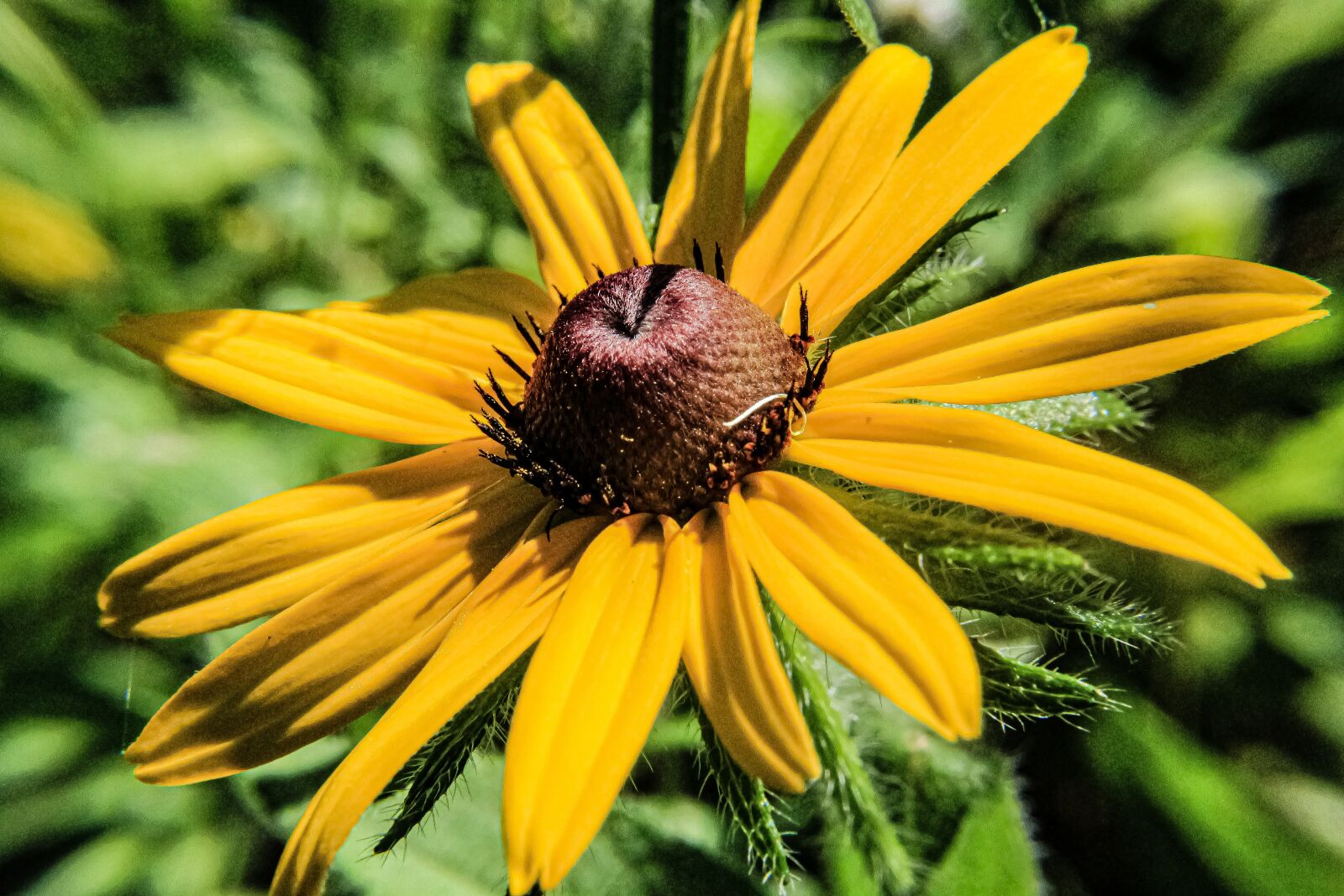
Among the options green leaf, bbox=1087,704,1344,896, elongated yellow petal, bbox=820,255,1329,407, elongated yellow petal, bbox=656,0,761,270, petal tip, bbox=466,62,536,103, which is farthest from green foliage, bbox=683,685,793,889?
green leaf, bbox=1087,704,1344,896

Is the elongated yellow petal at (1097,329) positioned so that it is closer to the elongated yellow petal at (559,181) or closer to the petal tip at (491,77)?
the elongated yellow petal at (559,181)

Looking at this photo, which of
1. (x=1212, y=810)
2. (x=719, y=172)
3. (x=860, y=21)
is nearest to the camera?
(x=860, y=21)

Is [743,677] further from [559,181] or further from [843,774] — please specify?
[559,181]

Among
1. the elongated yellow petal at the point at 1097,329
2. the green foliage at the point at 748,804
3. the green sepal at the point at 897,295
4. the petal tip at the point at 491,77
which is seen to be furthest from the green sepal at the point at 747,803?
the petal tip at the point at 491,77

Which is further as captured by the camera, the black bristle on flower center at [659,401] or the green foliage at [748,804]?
the black bristle on flower center at [659,401]

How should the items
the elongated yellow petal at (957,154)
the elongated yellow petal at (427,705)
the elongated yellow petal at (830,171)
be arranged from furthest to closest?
the elongated yellow petal at (830,171) < the elongated yellow petal at (957,154) < the elongated yellow petal at (427,705)

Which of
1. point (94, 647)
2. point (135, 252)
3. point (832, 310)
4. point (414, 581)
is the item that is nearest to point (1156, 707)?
point (832, 310)

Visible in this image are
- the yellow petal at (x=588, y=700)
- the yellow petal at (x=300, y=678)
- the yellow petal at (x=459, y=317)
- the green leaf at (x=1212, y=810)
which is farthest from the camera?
the green leaf at (x=1212, y=810)

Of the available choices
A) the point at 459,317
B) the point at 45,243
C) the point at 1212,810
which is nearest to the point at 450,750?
the point at 459,317
